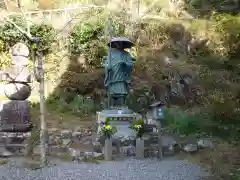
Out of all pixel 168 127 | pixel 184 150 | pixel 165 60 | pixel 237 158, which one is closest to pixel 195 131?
pixel 168 127

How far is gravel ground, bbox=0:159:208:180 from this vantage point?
5.52 metres

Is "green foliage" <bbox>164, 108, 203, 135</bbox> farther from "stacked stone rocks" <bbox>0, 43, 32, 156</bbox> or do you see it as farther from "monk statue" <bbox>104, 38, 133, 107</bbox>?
"stacked stone rocks" <bbox>0, 43, 32, 156</bbox>

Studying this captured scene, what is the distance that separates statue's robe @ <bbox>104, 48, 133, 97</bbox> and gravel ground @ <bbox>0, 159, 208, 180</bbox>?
188 cm

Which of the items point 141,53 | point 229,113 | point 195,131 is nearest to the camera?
point 195,131

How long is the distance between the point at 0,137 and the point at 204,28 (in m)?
8.53

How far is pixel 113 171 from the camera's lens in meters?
5.84

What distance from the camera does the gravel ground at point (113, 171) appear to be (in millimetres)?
5520

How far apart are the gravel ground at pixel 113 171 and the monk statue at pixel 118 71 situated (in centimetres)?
182

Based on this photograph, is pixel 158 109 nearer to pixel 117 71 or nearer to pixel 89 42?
pixel 117 71

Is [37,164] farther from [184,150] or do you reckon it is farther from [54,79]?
[54,79]

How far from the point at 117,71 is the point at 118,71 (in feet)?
0.08

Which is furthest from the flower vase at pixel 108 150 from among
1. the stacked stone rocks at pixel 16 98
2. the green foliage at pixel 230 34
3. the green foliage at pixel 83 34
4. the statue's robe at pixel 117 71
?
the green foliage at pixel 230 34

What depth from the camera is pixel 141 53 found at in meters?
12.0

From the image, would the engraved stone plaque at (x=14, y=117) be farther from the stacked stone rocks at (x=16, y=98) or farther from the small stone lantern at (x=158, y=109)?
the small stone lantern at (x=158, y=109)
